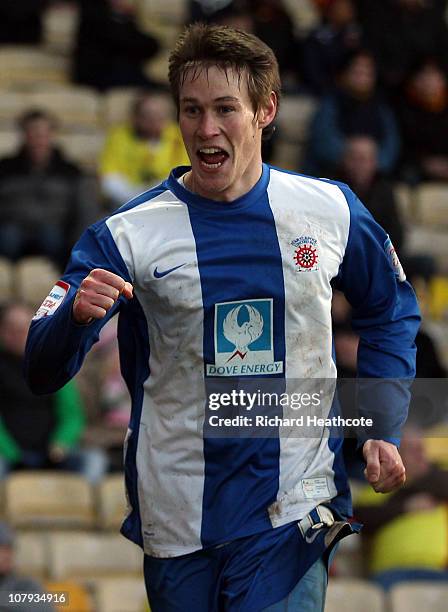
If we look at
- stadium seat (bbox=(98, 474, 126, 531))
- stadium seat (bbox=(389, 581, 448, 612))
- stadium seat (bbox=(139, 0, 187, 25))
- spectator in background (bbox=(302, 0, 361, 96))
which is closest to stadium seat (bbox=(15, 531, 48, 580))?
stadium seat (bbox=(98, 474, 126, 531))

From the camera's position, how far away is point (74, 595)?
761cm

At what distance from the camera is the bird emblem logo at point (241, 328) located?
14.5ft

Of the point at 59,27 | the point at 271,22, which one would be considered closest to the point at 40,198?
the point at 59,27

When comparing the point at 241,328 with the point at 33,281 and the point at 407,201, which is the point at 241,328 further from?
the point at 407,201

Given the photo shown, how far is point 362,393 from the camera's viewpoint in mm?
4656

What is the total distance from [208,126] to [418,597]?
14.2ft

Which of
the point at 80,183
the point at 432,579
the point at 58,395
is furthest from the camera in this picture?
the point at 80,183

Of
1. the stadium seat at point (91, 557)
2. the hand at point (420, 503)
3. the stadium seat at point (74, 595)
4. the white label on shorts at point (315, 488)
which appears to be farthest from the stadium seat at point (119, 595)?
the white label on shorts at point (315, 488)

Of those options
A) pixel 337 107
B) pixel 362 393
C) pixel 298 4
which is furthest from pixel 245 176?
pixel 298 4

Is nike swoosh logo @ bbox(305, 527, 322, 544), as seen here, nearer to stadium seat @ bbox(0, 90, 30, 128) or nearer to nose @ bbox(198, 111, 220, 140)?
nose @ bbox(198, 111, 220, 140)

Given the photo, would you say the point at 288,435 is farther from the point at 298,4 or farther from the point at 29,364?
the point at 298,4

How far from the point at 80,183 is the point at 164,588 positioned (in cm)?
634

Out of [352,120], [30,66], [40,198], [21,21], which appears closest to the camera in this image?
[40,198]

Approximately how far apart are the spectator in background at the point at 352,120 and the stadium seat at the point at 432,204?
0.32 metres
